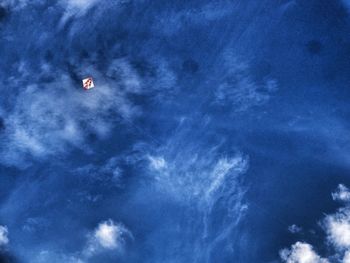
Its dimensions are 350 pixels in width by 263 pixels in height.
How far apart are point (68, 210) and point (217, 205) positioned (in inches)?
1217

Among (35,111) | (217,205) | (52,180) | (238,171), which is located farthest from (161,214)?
(35,111)

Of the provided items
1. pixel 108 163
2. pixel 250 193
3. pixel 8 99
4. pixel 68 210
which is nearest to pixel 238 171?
pixel 250 193

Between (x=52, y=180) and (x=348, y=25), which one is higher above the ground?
(x=348, y=25)

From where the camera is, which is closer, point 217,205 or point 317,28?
point 217,205

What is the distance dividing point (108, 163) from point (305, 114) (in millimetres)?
42750

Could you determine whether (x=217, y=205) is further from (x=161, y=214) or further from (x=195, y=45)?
(x=195, y=45)

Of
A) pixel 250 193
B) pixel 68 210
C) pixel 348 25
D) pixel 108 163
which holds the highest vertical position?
pixel 348 25

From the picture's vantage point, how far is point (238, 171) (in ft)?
305

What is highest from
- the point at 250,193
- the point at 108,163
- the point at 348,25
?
the point at 348,25

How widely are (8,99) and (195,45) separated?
4261cm

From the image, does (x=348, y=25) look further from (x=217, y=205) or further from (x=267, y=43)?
(x=217, y=205)

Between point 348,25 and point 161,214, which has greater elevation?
point 348,25

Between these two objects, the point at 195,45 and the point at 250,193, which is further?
the point at 195,45

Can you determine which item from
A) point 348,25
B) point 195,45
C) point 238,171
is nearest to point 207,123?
point 238,171
